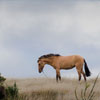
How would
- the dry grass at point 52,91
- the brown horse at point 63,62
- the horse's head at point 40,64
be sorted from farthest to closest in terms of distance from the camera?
1. the horse's head at point 40,64
2. the brown horse at point 63,62
3. the dry grass at point 52,91

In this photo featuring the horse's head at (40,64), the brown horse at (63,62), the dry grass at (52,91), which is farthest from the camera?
the horse's head at (40,64)

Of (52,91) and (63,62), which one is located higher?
(63,62)

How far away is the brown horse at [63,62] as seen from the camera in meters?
14.0

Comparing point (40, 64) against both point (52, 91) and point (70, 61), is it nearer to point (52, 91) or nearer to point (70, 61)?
point (70, 61)

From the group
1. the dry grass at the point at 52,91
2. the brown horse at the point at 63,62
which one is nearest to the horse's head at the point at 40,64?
the brown horse at the point at 63,62

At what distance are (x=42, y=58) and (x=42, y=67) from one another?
0.42 m

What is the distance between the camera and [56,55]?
14.5 meters

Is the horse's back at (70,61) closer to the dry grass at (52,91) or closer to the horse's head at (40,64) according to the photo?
the dry grass at (52,91)

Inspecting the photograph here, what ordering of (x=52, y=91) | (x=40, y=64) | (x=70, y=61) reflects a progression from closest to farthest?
(x=52, y=91) < (x=70, y=61) < (x=40, y=64)

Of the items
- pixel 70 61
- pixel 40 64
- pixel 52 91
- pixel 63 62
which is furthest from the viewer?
pixel 40 64

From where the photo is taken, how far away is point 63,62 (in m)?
14.1

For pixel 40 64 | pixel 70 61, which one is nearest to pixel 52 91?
pixel 70 61

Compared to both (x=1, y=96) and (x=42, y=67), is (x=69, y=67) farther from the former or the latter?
(x=1, y=96)

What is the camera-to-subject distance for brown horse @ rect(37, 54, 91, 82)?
1404 cm
